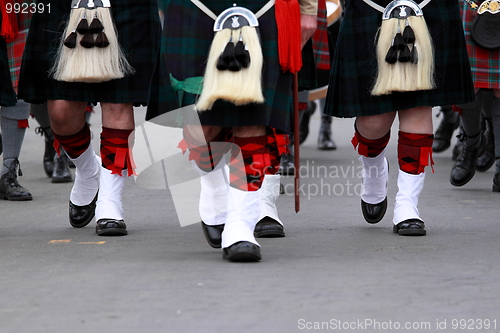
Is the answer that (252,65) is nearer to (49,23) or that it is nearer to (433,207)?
(49,23)

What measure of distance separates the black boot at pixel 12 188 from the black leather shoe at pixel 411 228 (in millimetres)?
2362

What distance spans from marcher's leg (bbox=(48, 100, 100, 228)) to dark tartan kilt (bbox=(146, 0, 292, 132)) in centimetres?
78

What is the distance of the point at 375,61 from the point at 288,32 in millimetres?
737

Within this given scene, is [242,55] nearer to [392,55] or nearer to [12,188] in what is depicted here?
[392,55]

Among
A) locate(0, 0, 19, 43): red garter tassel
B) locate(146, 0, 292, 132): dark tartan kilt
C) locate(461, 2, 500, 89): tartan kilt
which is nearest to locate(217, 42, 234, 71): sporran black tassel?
locate(146, 0, 292, 132): dark tartan kilt

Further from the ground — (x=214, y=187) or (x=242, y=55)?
(x=242, y=55)

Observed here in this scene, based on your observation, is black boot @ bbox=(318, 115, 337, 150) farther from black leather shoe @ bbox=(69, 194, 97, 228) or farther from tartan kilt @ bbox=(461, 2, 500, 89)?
black leather shoe @ bbox=(69, 194, 97, 228)

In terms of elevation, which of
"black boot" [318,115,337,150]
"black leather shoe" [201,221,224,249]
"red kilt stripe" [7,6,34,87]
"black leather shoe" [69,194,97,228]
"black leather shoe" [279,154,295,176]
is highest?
"red kilt stripe" [7,6,34,87]

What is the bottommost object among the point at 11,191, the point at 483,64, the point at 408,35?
the point at 11,191

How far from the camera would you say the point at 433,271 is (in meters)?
2.69

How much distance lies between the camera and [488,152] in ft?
18.7

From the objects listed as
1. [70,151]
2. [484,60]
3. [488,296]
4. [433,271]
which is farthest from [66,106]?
[484,60]

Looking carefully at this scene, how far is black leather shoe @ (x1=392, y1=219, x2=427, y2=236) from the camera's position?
3.42 metres

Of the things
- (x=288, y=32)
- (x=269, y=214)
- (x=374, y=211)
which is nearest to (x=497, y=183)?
(x=374, y=211)
